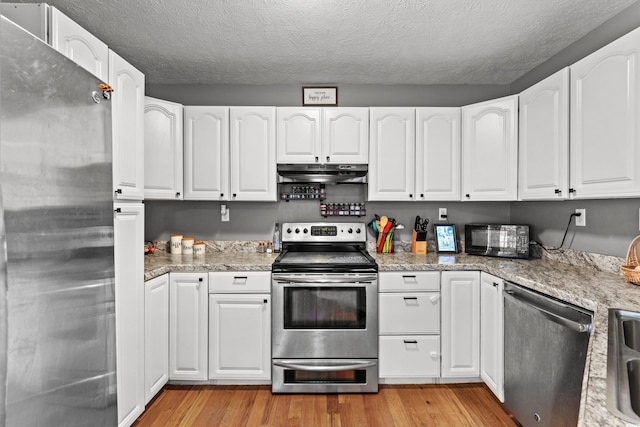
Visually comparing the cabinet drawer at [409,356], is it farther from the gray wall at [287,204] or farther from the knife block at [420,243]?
the gray wall at [287,204]

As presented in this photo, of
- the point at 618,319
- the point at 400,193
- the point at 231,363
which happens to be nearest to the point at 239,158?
the point at 400,193

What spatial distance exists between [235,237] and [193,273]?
0.74m

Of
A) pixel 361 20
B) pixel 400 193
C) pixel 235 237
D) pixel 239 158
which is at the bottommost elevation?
pixel 235 237

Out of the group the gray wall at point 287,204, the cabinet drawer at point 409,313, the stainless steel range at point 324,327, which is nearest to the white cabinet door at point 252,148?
the gray wall at point 287,204

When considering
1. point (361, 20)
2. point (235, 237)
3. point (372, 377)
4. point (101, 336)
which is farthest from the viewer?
point (235, 237)

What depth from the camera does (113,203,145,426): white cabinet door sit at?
1739 mm

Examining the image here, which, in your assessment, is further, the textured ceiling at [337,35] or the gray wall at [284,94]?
the gray wall at [284,94]

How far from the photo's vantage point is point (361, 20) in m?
2.05

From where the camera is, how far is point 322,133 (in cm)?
281

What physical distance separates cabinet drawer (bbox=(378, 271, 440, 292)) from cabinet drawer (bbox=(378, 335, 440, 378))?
0.35 metres

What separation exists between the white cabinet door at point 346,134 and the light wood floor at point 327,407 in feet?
5.87

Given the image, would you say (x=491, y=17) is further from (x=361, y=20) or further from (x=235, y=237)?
(x=235, y=237)

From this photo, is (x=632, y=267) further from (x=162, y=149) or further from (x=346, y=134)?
(x=162, y=149)

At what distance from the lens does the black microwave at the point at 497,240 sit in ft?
8.58
